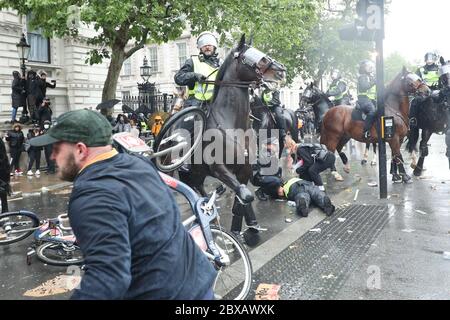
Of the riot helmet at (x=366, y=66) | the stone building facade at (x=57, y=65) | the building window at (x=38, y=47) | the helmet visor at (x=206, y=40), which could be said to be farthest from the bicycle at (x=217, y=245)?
the building window at (x=38, y=47)

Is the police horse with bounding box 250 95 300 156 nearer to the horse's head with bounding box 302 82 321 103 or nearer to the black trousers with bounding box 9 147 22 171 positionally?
the horse's head with bounding box 302 82 321 103

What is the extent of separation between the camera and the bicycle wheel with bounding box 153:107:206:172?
17.7 feet

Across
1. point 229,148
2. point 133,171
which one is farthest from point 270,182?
point 133,171

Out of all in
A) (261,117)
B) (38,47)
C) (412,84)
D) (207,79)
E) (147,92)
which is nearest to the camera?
(207,79)

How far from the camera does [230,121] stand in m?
5.63

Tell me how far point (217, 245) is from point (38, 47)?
20502mm

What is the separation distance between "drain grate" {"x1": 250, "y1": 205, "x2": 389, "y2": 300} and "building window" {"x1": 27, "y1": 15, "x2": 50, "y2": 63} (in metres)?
→ 18.6

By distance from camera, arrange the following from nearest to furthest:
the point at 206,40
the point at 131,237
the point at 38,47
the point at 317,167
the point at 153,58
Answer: the point at 131,237 < the point at 206,40 < the point at 317,167 < the point at 38,47 < the point at 153,58

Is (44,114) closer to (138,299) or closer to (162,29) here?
(162,29)

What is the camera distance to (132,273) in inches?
79.3

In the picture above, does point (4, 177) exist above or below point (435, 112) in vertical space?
below

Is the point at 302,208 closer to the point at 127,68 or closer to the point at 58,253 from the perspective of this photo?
the point at 58,253

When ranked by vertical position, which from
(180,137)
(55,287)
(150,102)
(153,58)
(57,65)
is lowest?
(55,287)

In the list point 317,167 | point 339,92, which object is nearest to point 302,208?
point 317,167
